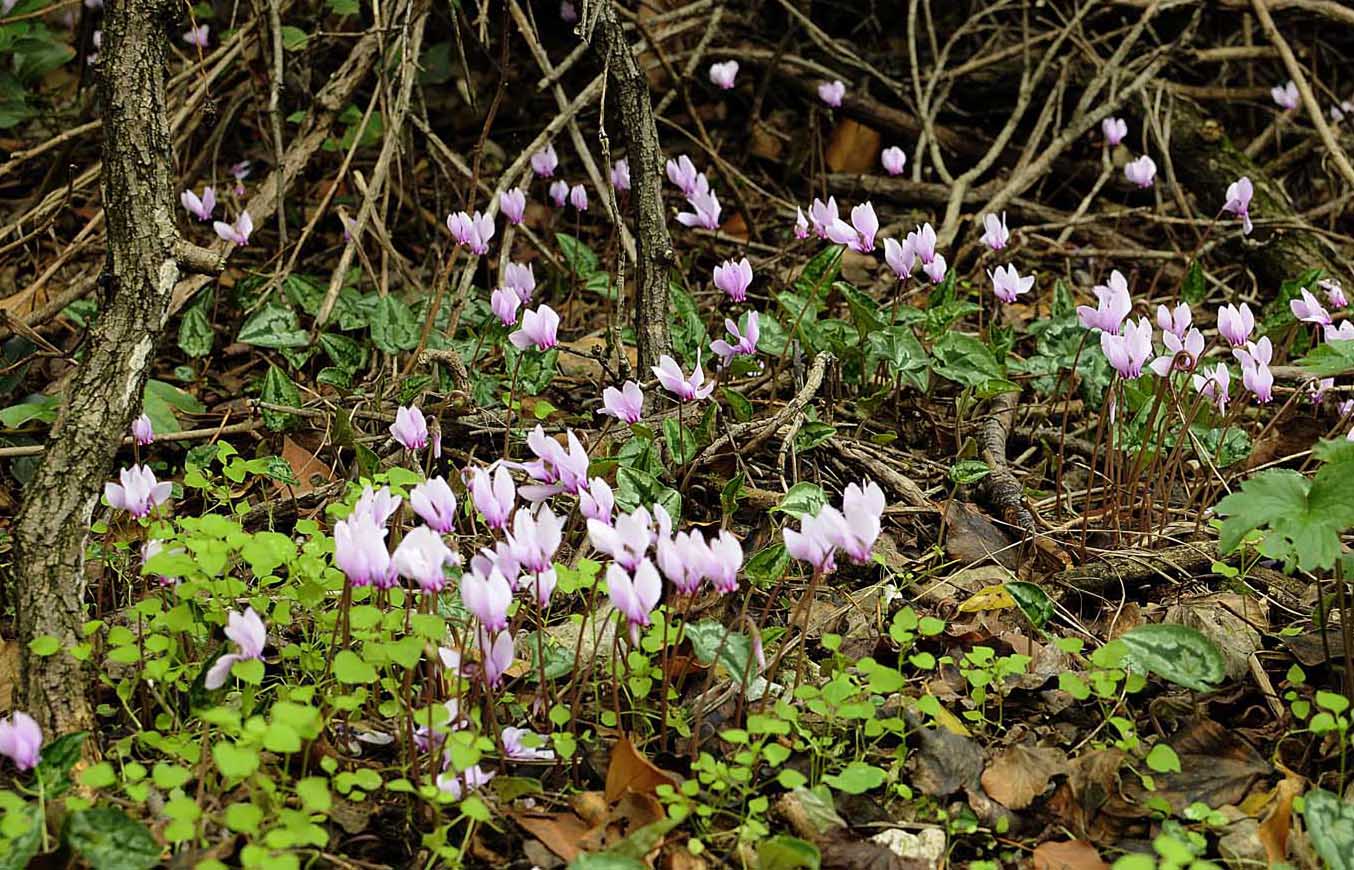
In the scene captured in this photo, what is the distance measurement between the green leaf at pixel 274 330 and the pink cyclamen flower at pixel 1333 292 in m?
2.61

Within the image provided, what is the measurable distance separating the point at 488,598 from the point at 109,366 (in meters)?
0.84

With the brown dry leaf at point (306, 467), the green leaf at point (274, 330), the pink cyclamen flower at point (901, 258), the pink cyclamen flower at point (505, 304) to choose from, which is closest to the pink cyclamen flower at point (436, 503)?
the pink cyclamen flower at point (505, 304)

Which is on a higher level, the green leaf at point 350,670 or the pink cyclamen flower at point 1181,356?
the green leaf at point 350,670

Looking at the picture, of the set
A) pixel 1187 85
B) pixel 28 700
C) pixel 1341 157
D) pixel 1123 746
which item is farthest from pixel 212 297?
pixel 1187 85

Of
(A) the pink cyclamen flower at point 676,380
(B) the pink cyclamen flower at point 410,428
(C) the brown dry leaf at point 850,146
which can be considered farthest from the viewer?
(C) the brown dry leaf at point 850,146

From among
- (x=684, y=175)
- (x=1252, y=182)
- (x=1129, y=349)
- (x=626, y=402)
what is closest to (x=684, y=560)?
(x=626, y=402)

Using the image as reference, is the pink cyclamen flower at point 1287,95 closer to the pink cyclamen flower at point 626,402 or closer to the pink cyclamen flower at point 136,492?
the pink cyclamen flower at point 626,402

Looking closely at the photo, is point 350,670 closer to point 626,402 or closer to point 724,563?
point 724,563

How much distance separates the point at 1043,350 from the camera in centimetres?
337

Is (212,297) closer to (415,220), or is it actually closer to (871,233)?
(415,220)

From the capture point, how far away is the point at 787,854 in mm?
1783

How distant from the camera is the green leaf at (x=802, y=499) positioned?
2.51 metres

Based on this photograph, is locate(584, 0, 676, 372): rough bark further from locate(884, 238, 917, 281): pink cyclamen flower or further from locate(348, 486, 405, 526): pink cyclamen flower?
locate(348, 486, 405, 526): pink cyclamen flower

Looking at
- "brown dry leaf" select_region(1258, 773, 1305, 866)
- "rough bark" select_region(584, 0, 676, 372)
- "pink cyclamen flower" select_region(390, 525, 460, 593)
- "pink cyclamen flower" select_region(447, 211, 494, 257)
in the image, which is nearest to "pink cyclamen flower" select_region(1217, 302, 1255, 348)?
"brown dry leaf" select_region(1258, 773, 1305, 866)
